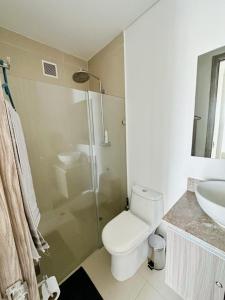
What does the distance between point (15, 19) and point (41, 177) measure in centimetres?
143

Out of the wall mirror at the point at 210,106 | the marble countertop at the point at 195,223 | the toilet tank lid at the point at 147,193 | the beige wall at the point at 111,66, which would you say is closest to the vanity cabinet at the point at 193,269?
the marble countertop at the point at 195,223

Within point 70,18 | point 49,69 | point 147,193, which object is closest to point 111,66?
point 70,18

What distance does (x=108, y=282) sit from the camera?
1.29 metres

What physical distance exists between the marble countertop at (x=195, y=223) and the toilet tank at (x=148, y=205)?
37 cm

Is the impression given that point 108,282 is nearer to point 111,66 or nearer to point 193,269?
point 193,269

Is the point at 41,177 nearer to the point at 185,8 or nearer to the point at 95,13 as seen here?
the point at 95,13

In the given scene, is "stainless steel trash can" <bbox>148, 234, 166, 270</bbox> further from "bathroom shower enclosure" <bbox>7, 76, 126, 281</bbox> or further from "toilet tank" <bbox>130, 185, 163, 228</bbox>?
"bathroom shower enclosure" <bbox>7, 76, 126, 281</bbox>

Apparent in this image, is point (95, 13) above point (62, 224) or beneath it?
above

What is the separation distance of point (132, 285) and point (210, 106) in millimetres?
1621

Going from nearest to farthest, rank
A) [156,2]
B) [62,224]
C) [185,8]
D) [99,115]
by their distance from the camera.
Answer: [185,8]
[156,2]
[62,224]
[99,115]

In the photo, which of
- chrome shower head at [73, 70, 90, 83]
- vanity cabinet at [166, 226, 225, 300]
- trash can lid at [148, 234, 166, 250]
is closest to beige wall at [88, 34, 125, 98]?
chrome shower head at [73, 70, 90, 83]

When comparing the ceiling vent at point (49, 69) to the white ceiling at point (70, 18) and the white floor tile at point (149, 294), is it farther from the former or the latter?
the white floor tile at point (149, 294)

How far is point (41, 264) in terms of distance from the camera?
1.28m

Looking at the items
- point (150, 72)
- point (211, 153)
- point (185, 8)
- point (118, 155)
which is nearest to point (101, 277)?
point (118, 155)
